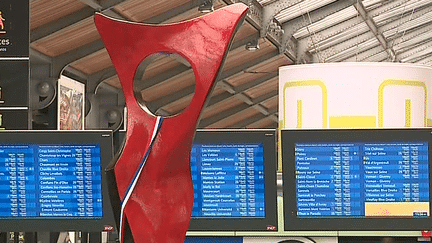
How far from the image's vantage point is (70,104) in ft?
61.6

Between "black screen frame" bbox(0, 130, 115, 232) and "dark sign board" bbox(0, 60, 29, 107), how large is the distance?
2248 mm

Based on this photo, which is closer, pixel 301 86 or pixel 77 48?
pixel 301 86

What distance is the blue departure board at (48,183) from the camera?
6203 millimetres

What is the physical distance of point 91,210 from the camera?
245 inches

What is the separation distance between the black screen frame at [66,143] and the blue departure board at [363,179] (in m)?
1.28

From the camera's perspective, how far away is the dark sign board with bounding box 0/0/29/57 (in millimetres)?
8562

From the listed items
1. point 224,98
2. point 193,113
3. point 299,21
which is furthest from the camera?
point 224,98

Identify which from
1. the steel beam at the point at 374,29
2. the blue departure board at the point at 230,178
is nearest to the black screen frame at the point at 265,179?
the blue departure board at the point at 230,178

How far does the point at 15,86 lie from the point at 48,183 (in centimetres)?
246

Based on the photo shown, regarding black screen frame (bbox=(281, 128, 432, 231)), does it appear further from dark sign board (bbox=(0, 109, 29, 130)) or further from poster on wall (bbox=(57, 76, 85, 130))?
poster on wall (bbox=(57, 76, 85, 130))

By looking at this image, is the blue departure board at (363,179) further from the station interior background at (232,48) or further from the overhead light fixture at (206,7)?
the overhead light fixture at (206,7)

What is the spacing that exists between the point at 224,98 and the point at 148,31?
24077mm

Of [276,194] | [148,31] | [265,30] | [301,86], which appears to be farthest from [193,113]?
[265,30]

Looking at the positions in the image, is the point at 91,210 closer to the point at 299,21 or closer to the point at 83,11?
the point at 83,11
